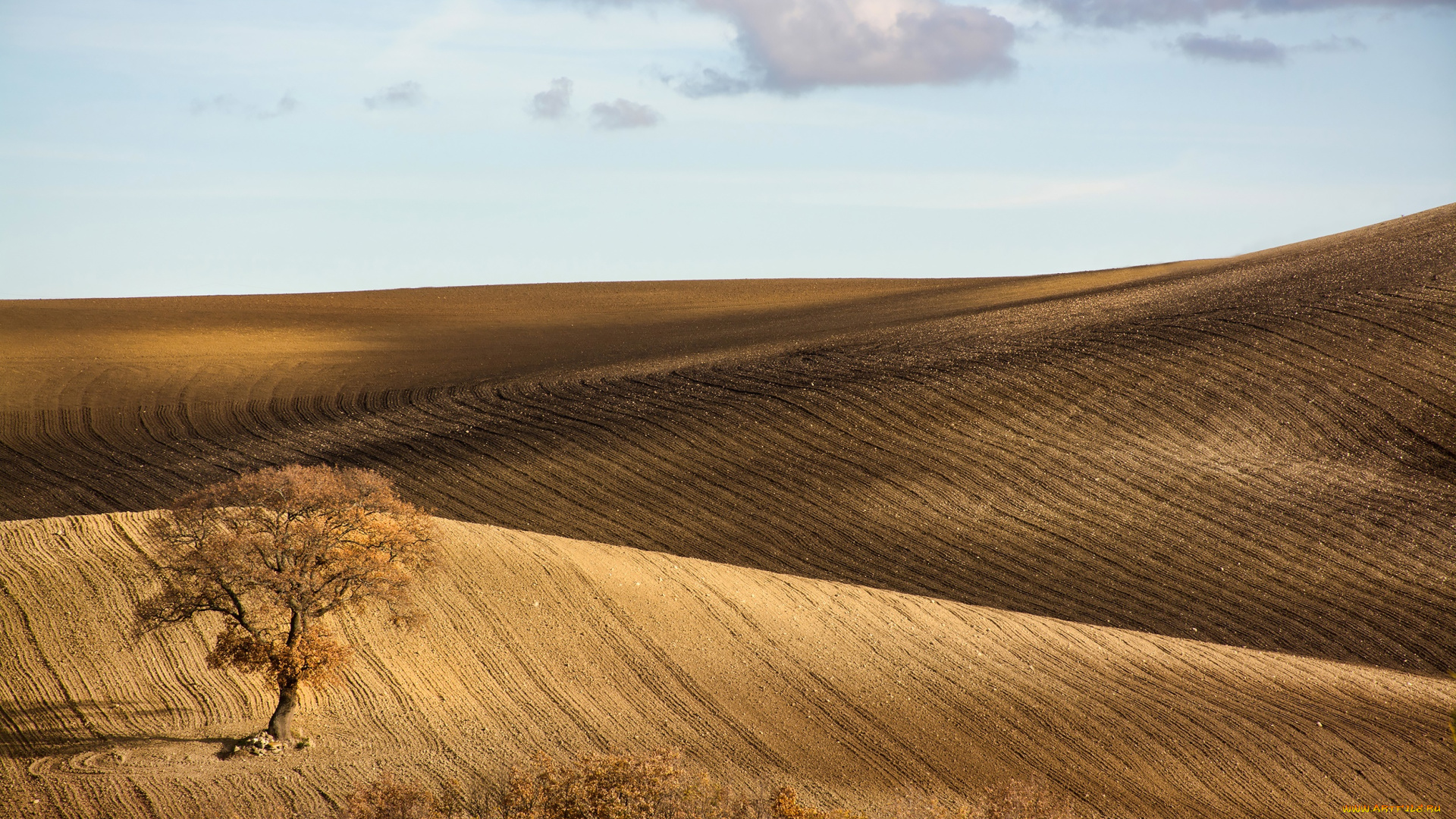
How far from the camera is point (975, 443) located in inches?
1533

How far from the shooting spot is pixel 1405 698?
24.1m

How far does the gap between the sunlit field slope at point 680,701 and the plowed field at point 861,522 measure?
0.10 metres

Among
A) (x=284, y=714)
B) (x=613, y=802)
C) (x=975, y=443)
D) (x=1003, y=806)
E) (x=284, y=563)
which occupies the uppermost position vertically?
(x=284, y=563)

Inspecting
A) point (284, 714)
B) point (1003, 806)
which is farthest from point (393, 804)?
point (1003, 806)

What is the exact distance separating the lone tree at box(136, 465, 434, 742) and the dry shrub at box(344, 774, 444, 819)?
193 inches

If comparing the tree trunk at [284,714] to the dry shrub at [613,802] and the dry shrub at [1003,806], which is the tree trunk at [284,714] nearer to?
the dry shrub at [613,802]

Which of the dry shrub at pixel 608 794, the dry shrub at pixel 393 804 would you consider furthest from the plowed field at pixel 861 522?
the dry shrub at pixel 608 794

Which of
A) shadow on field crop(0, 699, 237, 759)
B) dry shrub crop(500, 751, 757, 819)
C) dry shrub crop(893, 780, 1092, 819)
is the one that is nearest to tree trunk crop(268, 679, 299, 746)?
shadow on field crop(0, 699, 237, 759)

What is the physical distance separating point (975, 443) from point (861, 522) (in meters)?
6.60

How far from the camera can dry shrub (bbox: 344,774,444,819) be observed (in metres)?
14.2

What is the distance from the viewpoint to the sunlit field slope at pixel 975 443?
3119 centimetres

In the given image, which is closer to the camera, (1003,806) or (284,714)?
(1003,806)

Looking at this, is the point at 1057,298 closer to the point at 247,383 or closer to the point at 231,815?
the point at 247,383

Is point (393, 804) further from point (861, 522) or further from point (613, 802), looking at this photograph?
point (861, 522)
